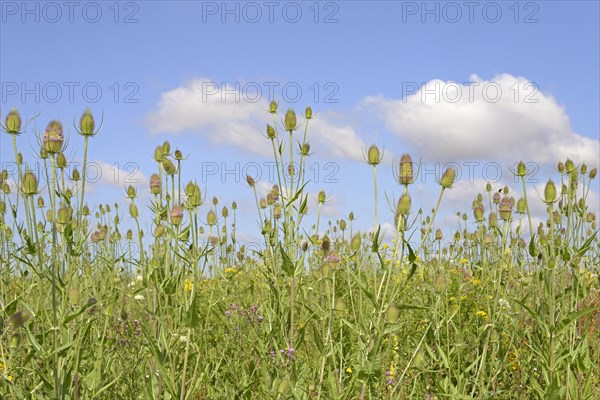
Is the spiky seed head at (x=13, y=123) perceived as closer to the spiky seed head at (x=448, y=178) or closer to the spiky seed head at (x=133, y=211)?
the spiky seed head at (x=133, y=211)

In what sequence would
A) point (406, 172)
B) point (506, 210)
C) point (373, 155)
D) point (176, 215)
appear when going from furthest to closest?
point (506, 210), point (176, 215), point (373, 155), point (406, 172)

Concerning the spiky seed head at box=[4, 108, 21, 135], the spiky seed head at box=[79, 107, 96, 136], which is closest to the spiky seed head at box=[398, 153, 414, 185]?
the spiky seed head at box=[79, 107, 96, 136]

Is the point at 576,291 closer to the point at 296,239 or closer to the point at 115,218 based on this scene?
the point at 296,239

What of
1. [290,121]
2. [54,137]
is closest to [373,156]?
[290,121]

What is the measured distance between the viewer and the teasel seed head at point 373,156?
3045mm

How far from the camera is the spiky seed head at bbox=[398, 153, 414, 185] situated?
114 inches

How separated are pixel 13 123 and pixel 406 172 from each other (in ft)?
5.97

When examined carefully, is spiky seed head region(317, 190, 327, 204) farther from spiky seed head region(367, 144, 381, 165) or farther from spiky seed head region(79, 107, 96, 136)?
spiky seed head region(79, 107, 96, 136)

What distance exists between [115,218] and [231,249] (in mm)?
1255

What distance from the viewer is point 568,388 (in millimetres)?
3094

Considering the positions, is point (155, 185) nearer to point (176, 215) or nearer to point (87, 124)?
point (176, 215)

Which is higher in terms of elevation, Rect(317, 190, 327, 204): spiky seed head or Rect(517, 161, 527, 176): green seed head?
Rect(517, 161, 527, 176): green seed head

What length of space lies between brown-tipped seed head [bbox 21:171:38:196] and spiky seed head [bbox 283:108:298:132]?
147cm

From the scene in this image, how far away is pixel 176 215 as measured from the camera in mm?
3205
